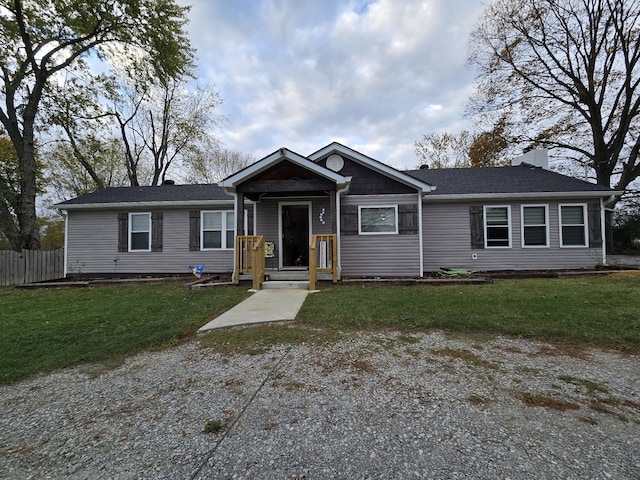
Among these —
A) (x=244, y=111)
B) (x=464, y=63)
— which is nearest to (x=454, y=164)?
(x=464, y=63)

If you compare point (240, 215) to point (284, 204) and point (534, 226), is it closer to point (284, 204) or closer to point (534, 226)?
point (284, 204)

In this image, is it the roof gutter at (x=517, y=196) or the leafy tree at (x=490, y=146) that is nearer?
the roof gutter at (x=517, y=196)

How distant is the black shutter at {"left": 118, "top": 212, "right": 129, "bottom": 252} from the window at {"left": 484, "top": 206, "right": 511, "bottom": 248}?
40.9 feet

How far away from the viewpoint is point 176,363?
3432mm

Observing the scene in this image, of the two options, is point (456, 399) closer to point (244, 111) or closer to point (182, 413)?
point (182, 413)

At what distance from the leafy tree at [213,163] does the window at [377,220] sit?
60.9ft

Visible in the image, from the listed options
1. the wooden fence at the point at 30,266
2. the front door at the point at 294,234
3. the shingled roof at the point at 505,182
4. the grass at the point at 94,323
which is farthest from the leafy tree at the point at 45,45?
the shingled roof at the point at 505,182

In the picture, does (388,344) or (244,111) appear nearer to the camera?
(388,344)

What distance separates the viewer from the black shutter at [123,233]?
1105 centimetres

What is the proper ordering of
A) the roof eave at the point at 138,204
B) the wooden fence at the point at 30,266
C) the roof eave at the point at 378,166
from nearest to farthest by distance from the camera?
the roof eave at the point at 378,166 < the wooden fence at the point at 30,266 < the roof eave at the point at 138,204

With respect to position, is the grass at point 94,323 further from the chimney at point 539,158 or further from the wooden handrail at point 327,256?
the chimney at point 539,158

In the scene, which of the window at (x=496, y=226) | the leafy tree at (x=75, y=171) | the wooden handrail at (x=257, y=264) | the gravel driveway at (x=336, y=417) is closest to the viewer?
the gravel driveway at (x=336, y=417)

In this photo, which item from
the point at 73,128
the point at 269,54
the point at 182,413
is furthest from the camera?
the point at 73,128

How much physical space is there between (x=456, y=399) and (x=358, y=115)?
17165 millimetres
